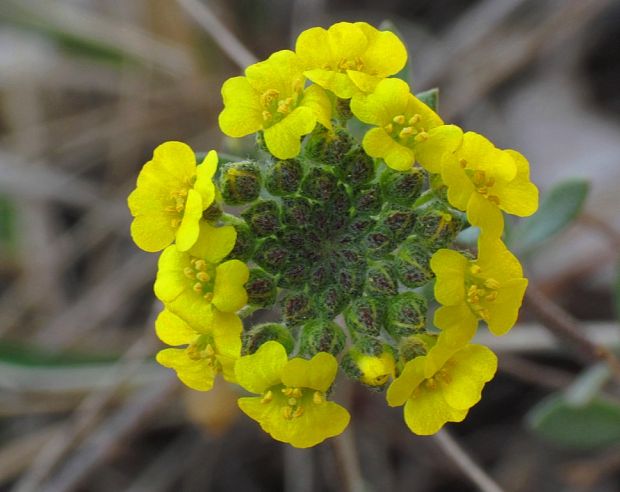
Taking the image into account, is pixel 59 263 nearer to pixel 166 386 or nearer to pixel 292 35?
pixel 166 386

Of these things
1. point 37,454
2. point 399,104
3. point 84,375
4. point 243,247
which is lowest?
point 37,454

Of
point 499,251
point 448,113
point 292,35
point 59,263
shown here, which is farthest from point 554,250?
point 59,263

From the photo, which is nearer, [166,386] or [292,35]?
[166,386]

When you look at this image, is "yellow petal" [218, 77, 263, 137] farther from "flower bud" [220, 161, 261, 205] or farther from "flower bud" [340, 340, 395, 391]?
"flower bud" [340, 340, 395, 391]

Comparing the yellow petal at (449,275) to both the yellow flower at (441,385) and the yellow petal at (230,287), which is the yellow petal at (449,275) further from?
the yellow petal at (230,287)

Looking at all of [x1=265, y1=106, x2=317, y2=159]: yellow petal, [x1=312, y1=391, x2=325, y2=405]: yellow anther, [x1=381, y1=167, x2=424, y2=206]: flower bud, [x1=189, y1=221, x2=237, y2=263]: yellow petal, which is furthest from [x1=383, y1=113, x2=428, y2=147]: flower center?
[x1=312, y1=391, x2=325, y2=405]: yellow anther

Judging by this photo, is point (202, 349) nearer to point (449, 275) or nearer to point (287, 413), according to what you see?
point (287, 413)

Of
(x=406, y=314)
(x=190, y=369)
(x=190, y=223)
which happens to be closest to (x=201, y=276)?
(x=190, y=223)

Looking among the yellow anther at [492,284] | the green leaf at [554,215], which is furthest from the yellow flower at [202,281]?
the green leaf at [554,215]
